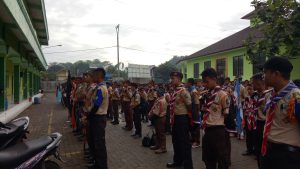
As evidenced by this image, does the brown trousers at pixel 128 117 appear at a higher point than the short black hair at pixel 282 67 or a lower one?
lower

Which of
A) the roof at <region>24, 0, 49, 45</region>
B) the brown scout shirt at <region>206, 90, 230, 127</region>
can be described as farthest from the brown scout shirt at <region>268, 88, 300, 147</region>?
the roof at <region>24, 0, 49, 45</region>

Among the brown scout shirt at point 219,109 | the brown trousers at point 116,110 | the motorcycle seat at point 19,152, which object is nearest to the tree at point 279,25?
the brown trousers at point 116,110

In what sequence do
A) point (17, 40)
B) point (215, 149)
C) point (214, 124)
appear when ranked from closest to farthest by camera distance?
point (215, 149) → point (214, 124) → point (17, 40)

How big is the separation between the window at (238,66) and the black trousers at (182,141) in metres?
16.2

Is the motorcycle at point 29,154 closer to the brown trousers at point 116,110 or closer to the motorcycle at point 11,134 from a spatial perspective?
the motorcycle at point 11,134

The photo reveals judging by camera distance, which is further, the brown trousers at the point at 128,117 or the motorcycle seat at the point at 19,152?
the brown trousers at the point at 128,117

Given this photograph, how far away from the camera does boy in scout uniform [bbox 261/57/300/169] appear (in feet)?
9.84

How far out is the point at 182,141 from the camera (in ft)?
20.3

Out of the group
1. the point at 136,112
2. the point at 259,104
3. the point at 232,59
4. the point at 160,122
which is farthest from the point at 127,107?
the point at 232,59

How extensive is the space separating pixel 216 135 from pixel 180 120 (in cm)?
157

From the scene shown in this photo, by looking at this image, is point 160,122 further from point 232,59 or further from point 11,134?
point 232,59

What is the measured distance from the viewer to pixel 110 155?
7.62 meters

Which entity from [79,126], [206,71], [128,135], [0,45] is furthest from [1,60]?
[206,71]

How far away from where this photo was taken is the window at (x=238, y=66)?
72.1ft
